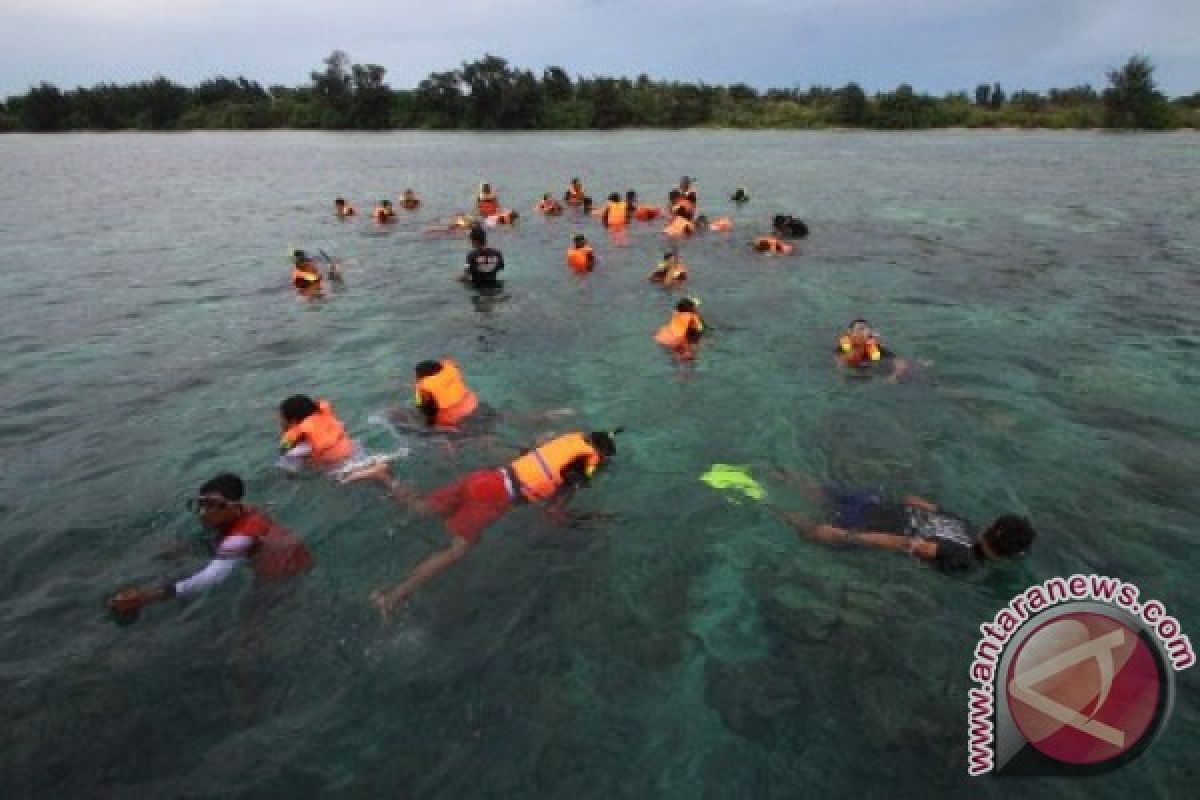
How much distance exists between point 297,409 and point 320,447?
1.83ft

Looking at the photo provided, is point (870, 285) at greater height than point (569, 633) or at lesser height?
greater

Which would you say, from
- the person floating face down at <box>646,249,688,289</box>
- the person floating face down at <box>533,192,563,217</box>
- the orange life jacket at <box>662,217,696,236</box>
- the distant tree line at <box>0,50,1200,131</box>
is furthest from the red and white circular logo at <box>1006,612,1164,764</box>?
the distant tree line at <box>0,50,1200,131</box>

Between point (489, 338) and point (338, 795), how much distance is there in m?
10.1

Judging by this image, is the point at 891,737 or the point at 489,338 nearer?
the point at 891,737

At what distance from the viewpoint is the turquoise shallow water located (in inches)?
216

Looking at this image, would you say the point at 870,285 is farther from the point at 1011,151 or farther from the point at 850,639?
the point at 1011,151

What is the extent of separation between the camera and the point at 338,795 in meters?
5.16

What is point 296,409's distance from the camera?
27.3ft

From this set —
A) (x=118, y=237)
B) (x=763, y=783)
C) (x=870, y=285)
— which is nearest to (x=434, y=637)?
(x=763, y=783)

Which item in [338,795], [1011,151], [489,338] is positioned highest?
[1011,151]

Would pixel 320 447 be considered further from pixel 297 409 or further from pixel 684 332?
pixel 684 332

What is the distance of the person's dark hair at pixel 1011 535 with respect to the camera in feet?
20.7

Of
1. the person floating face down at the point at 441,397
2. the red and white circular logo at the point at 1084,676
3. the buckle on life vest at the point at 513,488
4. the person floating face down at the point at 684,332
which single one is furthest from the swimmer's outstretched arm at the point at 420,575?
the person floating face down at the point at 684,332

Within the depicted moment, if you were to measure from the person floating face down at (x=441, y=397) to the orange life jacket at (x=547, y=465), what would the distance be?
237cm
